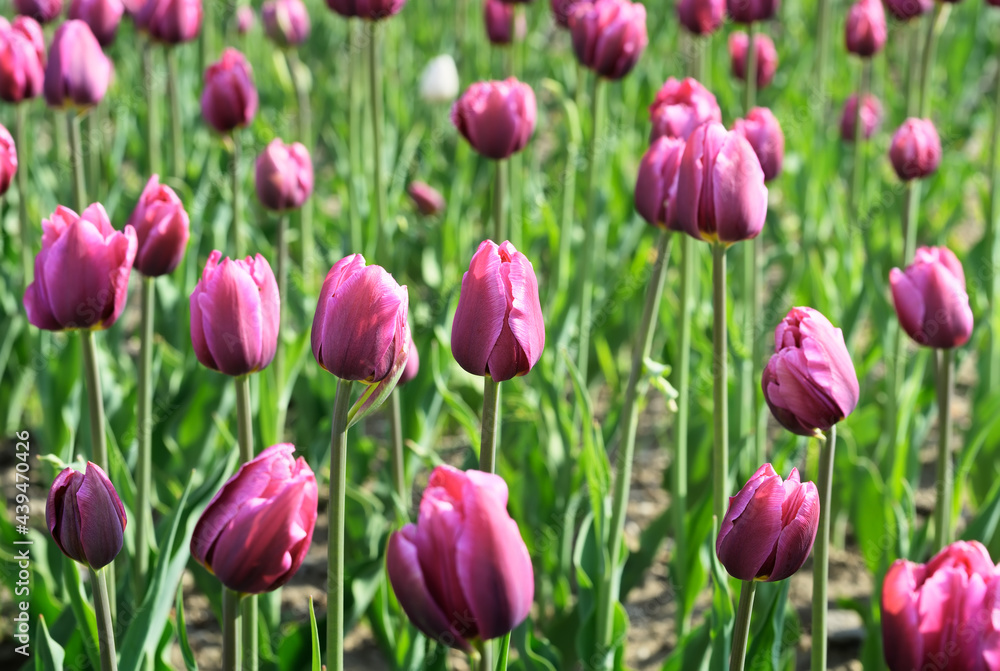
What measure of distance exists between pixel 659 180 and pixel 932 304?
47 centimetres

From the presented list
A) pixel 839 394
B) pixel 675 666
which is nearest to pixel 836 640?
pixel 675 666

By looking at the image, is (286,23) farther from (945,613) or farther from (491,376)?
(945,613)

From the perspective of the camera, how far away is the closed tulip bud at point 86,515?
3.68 feet

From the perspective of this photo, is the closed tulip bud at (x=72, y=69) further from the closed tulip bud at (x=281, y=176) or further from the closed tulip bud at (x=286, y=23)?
the closed tulip bud at (x=286, y=23)

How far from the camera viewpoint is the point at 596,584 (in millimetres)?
1753

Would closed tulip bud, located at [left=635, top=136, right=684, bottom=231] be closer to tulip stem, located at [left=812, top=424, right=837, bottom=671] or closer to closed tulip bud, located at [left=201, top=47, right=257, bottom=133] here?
tulip stem, located at [left=812, top=424, right=837, bottom=671]

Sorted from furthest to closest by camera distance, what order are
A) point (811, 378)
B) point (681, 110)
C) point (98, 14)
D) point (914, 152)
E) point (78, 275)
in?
point (98, 14), point (914, 152), point (681, 110), point (78, 275), point (811, 378)

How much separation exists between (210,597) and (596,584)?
809mm

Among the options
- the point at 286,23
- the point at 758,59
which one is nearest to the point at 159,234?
the point at 286,23

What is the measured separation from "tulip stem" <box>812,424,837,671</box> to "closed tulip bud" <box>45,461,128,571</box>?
33.4 inches

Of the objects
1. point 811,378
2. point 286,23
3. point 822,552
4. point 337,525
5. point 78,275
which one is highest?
point 286,23

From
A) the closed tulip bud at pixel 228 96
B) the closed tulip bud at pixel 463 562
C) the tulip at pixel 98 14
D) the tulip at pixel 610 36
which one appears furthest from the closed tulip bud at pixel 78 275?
the tulip at pixel 98 14

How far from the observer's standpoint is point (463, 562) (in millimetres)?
851

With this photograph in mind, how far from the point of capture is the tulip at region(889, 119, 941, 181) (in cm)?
230
